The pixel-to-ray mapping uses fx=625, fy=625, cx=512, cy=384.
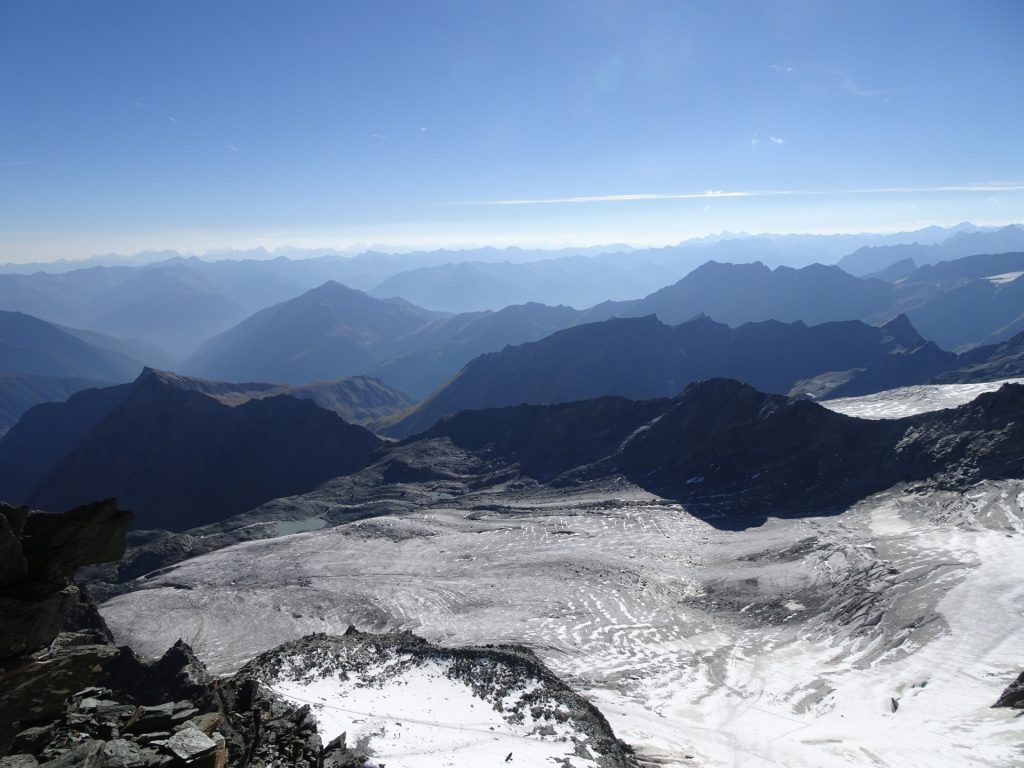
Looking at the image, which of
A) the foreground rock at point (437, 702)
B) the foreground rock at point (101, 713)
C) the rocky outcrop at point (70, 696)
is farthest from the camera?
the foreground rock at point (437, 702)

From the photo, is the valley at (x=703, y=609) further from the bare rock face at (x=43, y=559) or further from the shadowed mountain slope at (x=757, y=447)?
the bare rock face at (x=43, y=559)

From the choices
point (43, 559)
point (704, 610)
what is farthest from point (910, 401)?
point (43, 559)

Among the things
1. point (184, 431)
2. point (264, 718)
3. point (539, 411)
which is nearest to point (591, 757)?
point (264, 718)

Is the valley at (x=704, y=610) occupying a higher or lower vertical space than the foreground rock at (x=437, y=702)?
lower

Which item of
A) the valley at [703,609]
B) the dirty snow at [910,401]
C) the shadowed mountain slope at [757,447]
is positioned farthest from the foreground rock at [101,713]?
the dirty snow at [910,401]

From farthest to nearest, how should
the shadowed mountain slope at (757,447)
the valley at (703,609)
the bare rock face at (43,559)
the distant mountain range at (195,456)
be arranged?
the distant mountain range at (195,456) < the shadowed mountain slope at (757,447) < the valley at (703,609) < the bare rock face at (43,559)

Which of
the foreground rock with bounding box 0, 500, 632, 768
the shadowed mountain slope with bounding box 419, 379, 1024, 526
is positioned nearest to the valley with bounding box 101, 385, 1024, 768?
the shadowed mountain slope with bounding box 419, 379, 1024, 526

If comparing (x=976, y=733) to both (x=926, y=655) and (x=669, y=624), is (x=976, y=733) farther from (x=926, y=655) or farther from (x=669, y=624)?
(x=669, y=624)

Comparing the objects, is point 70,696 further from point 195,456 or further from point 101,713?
point 195,456

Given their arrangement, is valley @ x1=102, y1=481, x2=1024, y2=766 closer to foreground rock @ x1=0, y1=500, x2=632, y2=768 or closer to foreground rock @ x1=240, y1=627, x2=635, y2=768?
foreground rock @ x1=240, y1=627, x2=635, y2=768
